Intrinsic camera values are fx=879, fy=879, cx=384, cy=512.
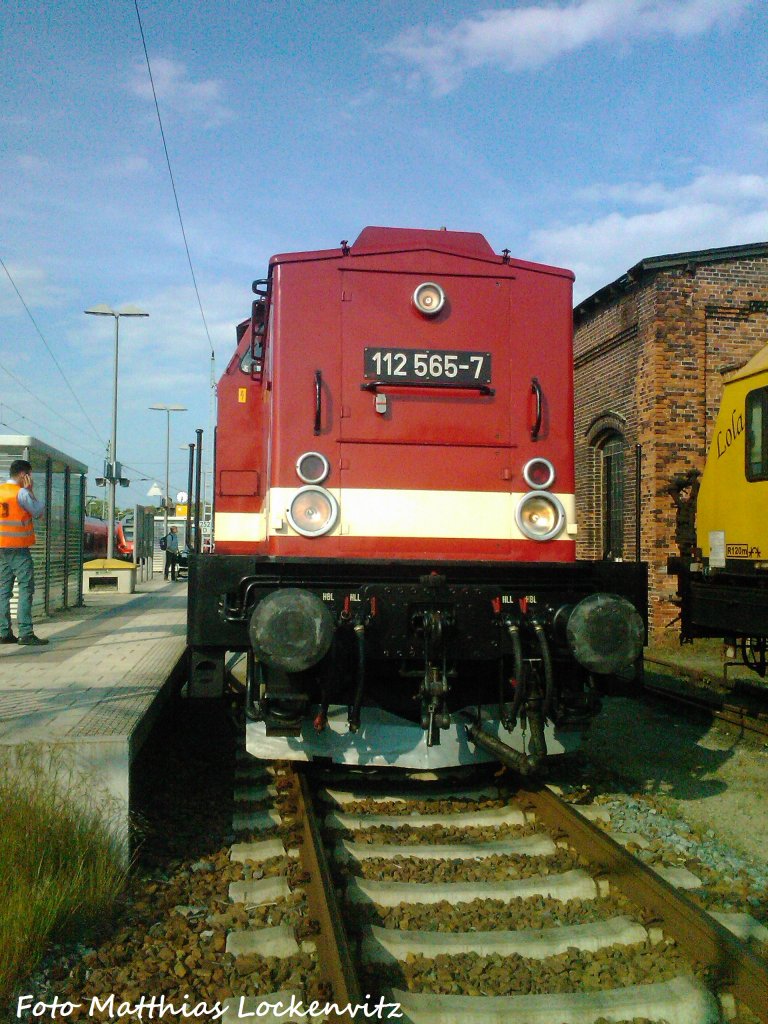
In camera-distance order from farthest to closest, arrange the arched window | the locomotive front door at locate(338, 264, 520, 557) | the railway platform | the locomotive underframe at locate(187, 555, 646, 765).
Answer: the arched window
the locomotive front door at locate(338, 264, 520, 557)
the locomotive underframe at locate(187, 555, 646, 765)
the railway platform

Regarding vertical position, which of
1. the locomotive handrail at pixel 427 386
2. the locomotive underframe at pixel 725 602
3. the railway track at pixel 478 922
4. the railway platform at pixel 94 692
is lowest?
the railway track at pixel 478 922

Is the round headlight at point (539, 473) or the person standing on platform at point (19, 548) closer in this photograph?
the round headlight at point (539, 473)

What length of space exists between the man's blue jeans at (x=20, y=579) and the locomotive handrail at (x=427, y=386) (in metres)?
4.95

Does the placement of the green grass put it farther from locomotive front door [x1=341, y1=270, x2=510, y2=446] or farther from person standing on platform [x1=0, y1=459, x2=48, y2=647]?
person standing on platform [x1=0, y1=459, x2=48, y2=647]

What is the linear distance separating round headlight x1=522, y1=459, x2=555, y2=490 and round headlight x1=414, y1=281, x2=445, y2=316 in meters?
1.13

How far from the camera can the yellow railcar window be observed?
313 inches

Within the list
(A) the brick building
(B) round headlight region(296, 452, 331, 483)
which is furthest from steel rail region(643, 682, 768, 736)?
(A) the brick building

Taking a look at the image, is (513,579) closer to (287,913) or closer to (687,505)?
(287,913)

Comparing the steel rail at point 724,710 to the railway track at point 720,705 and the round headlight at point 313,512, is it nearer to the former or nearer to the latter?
the railway track at point 720,705

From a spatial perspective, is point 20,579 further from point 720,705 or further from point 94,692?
point 720,705

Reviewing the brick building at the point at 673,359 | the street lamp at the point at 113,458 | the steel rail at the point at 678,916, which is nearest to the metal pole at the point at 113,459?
the street lamp at the point at 113,458

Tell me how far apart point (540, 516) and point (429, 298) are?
1523 mm

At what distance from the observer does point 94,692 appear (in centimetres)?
580

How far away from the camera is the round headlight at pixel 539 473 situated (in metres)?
5.46
